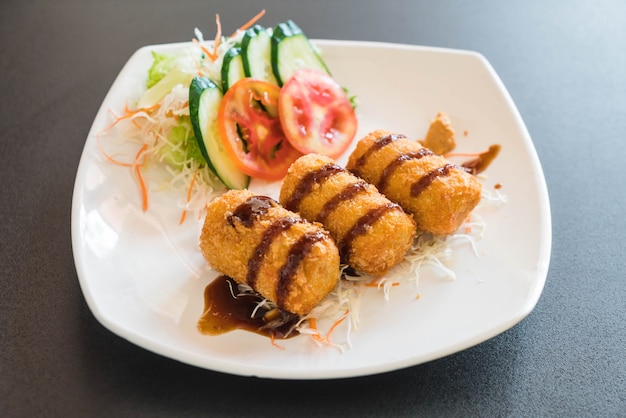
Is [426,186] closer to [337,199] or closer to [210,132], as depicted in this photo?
[337,199]

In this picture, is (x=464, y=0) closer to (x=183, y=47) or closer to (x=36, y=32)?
(x=183, y=47)

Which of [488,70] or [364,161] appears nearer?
[364,161]

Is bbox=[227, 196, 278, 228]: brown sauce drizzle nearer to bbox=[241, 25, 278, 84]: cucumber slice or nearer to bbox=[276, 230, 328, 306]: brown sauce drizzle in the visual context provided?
bbox=[276, 230, 328, 306]: brown sauce drizzle

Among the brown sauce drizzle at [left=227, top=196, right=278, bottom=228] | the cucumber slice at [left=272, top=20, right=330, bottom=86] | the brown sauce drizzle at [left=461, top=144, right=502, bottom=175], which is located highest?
the cucumber slice at [left=272, top=20, right=330, bottom=86]

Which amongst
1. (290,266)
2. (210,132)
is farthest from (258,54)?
(290,266)

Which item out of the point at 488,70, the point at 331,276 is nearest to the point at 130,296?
the point at 331,276

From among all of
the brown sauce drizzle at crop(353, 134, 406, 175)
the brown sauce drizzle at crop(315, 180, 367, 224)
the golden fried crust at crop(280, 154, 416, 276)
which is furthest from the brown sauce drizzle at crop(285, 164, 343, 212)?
the brown sauce drizzle at crop(353, 134, 406, 175)
